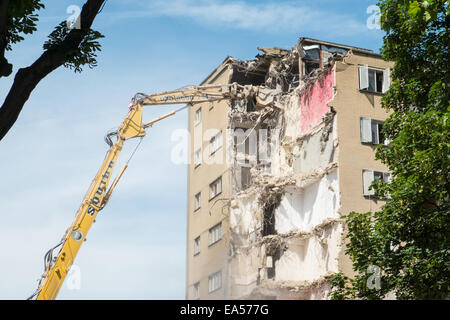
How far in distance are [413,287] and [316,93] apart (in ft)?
65.7

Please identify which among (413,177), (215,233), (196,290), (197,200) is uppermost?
(197,200)

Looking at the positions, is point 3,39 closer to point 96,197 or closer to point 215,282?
point 96,197

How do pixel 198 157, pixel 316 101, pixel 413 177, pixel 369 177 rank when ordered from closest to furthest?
pixel 413 177 → pixel 369 177 → pixel 316 101 → pixel 198 157

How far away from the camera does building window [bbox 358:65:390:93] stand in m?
37.9

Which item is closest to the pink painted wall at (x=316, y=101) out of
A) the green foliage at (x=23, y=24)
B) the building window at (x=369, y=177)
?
the building window at (x=369, y=177)

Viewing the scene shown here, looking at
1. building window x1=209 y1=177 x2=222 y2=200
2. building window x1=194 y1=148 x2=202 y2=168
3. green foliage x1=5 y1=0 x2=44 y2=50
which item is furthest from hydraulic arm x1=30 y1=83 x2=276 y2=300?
green foliage x1=5 y1=0 x2=44 y2=50

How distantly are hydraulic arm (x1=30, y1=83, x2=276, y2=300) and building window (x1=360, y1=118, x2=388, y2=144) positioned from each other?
852cm

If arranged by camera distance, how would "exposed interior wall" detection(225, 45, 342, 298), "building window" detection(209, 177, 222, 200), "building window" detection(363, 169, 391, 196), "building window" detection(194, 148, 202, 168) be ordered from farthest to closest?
"building window" detection(194, 148, 202, 168), "building window" detection(209, 177, 222, 200), "exposed interior wall" detection(225, 45, 342, 298), "building window" detection(363, 169, 391, 196)

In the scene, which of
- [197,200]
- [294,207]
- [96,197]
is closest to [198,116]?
[197,200]

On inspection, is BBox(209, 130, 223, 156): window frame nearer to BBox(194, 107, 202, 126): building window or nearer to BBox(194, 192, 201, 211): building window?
BBox(194, 192, 201, 211): building window

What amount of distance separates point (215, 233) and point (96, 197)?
13208 mm

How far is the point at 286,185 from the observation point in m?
39.8

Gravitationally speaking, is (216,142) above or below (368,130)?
above

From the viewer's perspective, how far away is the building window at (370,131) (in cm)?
3694
